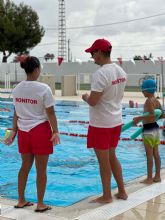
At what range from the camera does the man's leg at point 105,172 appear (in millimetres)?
4895

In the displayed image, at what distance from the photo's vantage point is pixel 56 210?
4680 mm

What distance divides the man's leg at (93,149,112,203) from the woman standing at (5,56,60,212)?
0.63 meters

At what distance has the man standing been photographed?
4750 millimetres

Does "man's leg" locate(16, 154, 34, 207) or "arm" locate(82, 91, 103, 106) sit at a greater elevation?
"arm" locate(82, 91, 103, 106)

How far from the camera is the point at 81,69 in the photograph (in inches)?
1727

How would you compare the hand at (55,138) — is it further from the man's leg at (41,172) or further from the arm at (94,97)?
the arm at (94,97)

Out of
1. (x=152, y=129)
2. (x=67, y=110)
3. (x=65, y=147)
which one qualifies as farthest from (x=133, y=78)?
(x=152, y=129)

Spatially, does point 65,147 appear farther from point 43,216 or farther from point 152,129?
point 43,216

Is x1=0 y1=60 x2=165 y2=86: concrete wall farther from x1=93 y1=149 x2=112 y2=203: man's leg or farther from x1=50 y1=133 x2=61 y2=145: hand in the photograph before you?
x1=50 y1=133 x2=61 y2=145: hand

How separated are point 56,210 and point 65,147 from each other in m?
5.38

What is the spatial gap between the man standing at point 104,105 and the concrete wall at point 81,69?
29991 millimetres

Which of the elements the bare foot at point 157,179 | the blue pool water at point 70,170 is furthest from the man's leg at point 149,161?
the blue pool water at point 70,170

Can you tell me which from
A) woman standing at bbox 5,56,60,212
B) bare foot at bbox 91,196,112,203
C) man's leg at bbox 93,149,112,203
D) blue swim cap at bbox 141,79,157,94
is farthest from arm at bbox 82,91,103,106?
blue swim cap at bbox 141,79,157,94

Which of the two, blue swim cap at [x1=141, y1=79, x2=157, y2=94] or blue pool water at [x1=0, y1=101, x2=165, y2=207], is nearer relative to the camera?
blue swim cap at [x1=141, y1=79, x2=157, y2=94]
